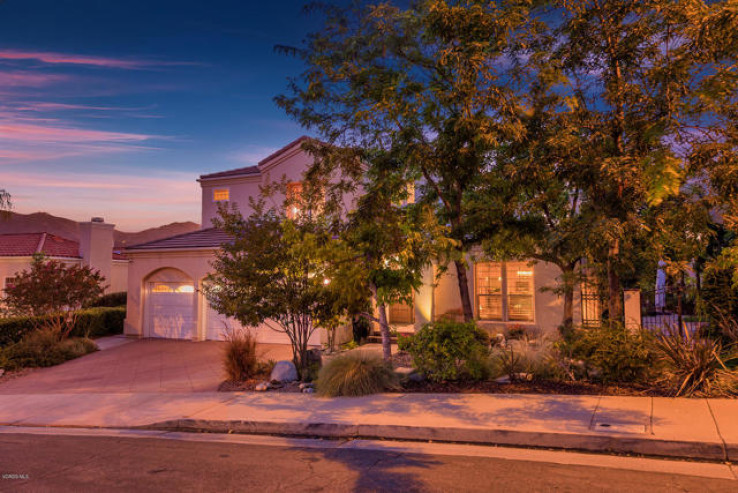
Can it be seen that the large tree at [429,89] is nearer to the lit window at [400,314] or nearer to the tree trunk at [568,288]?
the tree trunk at [568,288]

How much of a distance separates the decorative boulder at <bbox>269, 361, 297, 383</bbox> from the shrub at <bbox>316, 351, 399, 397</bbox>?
146 cm

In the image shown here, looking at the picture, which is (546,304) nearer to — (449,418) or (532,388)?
(532,388)

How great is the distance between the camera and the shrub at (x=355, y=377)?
909 centimetres

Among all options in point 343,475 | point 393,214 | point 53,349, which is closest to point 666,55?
point 393,214

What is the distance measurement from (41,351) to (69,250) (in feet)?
47.9

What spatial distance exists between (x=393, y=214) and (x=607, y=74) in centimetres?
461

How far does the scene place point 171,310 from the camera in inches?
771

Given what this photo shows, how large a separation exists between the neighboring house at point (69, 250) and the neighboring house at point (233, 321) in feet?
23.8

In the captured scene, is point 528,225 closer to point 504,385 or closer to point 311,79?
point 504,385

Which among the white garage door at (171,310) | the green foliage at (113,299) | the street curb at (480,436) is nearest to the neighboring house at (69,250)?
the green foliage at (113,299)

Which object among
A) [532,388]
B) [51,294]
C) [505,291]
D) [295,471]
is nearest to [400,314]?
[505,291]

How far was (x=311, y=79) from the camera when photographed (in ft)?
33.8

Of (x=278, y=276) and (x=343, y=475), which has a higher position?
(x=278, y=276)

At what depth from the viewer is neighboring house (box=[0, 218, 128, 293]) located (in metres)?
25.7
